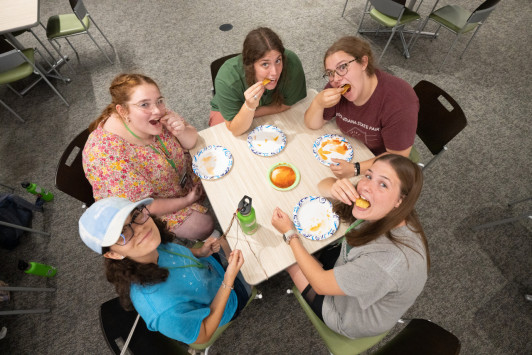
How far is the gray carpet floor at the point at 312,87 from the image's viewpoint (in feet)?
6.40

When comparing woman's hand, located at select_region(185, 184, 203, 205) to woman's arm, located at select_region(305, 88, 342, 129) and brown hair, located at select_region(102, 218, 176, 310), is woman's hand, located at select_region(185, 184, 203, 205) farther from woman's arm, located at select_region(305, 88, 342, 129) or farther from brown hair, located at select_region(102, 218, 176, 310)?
woman's arm, located at select_region(305, 88, 342, 129)

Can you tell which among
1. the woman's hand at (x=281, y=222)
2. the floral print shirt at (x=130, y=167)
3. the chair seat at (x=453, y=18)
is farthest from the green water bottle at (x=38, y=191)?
the chair seat at (x=453, y=18)

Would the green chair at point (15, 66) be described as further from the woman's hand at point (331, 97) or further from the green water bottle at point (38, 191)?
the woman's hand at point (331, 97)

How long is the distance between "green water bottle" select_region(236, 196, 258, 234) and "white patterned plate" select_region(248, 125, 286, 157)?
0.45 m

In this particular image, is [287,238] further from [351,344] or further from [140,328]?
[140,328]

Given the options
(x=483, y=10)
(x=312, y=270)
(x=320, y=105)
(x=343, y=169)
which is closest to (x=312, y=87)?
(x=320, y=105)

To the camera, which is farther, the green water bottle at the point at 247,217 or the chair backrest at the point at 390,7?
the chair backrest at the point at 390,7

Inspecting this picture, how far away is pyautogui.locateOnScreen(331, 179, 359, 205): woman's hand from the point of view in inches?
49.4

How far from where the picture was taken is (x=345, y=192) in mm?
1275

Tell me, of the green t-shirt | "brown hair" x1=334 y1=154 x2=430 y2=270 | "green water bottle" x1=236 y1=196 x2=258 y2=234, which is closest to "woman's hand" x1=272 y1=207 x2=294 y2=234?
"green water bottle" x1=236 y1=196 x2=258 y2=234

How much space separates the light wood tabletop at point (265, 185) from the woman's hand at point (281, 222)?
41 mm

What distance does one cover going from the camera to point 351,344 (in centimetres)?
134

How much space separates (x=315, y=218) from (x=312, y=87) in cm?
221

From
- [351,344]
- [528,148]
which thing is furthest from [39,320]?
[528,148]
